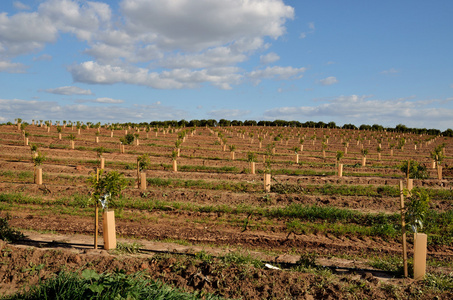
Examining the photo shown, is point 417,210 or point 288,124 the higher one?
point 288,124

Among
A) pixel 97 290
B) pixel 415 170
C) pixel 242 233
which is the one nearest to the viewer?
pixel 97 290

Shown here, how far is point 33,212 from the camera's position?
12.5 m

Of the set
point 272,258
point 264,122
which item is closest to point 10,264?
point 272,258

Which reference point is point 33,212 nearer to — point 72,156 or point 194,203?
point 194,203

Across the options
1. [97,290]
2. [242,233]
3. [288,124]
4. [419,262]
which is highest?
[288,124]

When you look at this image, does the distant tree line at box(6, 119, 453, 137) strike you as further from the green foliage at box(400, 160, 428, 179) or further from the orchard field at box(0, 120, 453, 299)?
the green foliage at box(400, 160, 428, 179)

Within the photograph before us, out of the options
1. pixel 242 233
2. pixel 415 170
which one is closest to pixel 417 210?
pixel 242 233

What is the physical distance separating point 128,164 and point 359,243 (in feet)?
63.2

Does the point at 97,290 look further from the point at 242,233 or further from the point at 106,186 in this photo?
the point at 242,233

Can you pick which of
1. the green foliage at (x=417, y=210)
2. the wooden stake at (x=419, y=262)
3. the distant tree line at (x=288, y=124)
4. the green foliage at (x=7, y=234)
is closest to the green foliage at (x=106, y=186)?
the green foliage at (x=7, y=234)

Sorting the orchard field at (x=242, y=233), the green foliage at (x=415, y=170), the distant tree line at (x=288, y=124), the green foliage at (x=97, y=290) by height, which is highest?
the distant tree line at (x=288, y=124)

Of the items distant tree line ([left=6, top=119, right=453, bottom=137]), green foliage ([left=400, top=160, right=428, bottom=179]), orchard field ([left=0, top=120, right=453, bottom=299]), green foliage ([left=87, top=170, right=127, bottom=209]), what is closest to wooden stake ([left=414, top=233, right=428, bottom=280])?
orchard field ([left=0, top=120, right=453, bottom=299])

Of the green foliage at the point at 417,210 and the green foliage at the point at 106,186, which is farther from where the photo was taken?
the green foliage at the point at 106,186

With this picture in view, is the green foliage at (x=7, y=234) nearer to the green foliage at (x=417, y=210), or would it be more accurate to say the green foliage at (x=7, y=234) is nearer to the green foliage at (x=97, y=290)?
the green foliage at (x=97, y=290)
